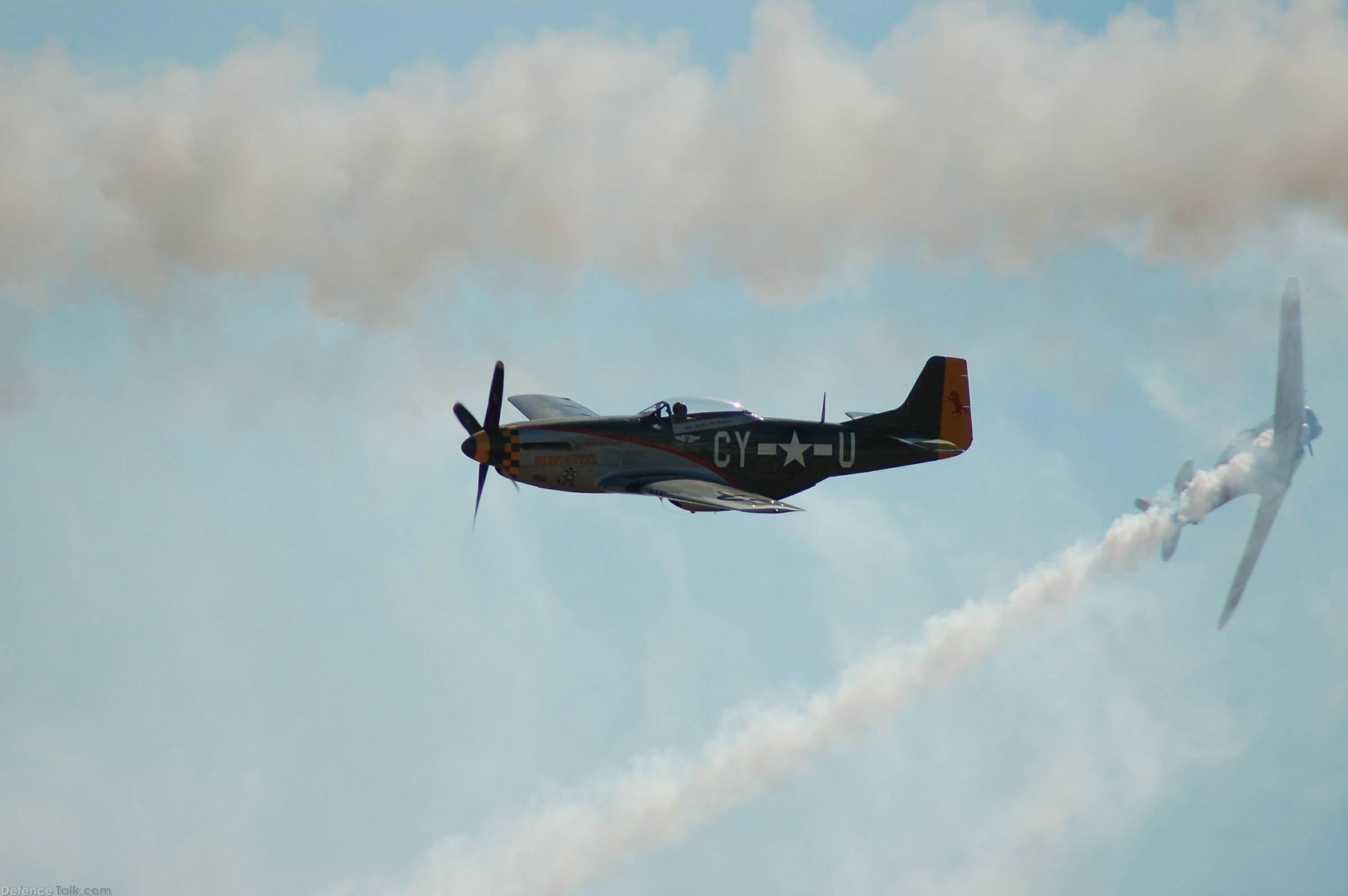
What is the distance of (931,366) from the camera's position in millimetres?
41469

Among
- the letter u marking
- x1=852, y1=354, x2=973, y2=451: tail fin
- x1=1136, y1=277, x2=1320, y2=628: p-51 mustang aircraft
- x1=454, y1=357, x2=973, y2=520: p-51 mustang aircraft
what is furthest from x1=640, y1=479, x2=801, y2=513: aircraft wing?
x1=1136, y1=277, x2=1320, y2=628: p-51 mustang aircraft

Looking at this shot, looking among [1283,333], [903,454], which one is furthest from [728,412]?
[1283,333]

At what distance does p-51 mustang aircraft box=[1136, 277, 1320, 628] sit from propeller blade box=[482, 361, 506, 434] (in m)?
24.2

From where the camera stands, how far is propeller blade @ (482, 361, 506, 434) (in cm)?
3756

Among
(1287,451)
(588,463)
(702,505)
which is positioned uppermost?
(1287,451)

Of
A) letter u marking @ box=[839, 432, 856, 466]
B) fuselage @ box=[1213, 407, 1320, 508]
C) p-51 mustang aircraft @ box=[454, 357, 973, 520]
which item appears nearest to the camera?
p-51 mustang aircraft @ box=[454, 357, 973, 520]

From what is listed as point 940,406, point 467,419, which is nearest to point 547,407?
point 467,419

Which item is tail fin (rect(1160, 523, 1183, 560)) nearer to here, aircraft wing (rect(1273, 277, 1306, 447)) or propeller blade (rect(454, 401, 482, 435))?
aircraft wing (rect(1273, 277, 1306, 447))

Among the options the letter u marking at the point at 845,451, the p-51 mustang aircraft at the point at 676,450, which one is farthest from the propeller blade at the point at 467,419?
the letter u marking at the point at 845,451

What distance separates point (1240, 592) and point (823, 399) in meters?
19.0

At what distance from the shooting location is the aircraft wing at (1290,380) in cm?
4281

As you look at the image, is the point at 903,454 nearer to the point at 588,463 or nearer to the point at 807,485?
the point at 807,485

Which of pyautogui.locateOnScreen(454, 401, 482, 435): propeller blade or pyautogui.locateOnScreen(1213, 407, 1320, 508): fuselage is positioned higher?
pyautogui.locateOnScreen(1213, 407, 1320, 508): fuselage

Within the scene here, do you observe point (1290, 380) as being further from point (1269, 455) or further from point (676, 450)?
point (676, 450)
